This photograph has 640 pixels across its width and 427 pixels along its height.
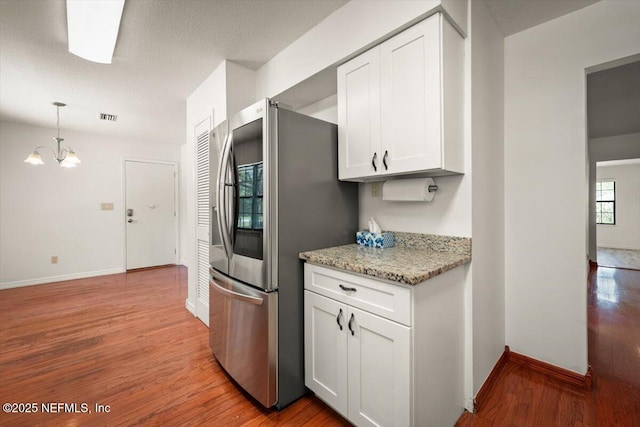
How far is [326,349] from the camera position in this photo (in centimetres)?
150

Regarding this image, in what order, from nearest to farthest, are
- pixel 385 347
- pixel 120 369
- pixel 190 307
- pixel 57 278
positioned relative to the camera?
pixel 385 347 → pixel 120 369 → pixel 190 307 → pixel 57 278

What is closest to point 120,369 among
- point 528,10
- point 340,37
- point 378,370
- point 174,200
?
point 378,370

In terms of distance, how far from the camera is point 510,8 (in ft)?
5.79

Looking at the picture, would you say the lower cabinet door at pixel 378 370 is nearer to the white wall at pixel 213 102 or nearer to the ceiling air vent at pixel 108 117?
the white wall at pixel 213 102

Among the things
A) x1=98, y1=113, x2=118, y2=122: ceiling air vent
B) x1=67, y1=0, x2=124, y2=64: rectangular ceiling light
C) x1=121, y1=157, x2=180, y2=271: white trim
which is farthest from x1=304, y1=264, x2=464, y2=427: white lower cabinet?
x1=121, y1=157, x2=180, y2=271: white trim

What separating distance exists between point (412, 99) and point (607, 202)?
392 inches

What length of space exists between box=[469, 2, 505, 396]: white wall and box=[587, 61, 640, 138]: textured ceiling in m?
1.30

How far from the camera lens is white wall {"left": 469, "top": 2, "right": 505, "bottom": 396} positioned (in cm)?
161

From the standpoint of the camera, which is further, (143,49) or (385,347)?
(143,49)

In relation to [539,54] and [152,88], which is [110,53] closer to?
[152,88]

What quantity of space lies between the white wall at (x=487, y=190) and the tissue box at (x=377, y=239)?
0.50 metres

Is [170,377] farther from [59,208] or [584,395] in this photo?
[59,208]

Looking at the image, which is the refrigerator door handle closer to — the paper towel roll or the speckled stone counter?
the speckled stone counter

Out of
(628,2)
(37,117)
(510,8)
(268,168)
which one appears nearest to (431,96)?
(268,168)
